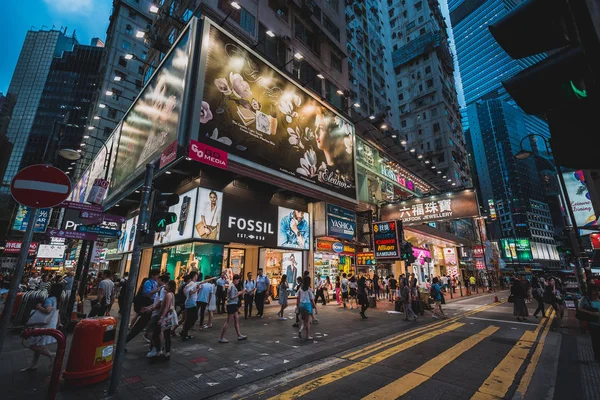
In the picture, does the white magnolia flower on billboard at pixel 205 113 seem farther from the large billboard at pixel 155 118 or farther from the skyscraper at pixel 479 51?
the skyscraper at pixel 479 51

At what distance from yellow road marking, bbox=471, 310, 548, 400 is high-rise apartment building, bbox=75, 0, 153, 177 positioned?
4383cm

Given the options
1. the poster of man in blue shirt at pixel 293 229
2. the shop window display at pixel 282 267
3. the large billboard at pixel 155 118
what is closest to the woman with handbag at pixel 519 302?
the poster of man in blue shirt at pixel 293 229

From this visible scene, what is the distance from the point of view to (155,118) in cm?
1617

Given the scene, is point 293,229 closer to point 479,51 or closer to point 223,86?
point 223,86

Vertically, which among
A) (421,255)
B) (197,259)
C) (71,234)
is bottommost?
(197,259)

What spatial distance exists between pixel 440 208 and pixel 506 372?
12.7 metres

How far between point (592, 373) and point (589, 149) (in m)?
6.53

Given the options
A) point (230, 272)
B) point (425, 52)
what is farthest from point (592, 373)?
point (425, 52)

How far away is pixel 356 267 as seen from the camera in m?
23.1

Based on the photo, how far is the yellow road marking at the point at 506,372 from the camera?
456 centimetres

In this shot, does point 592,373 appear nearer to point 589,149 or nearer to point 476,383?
point 476,383

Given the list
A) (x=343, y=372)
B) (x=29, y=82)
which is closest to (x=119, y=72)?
(x=343, y=372)

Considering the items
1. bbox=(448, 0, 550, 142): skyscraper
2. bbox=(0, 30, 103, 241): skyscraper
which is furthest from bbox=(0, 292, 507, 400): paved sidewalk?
bbox=(448, 0, 550, 142): skyscraper

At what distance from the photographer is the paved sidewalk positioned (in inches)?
178
